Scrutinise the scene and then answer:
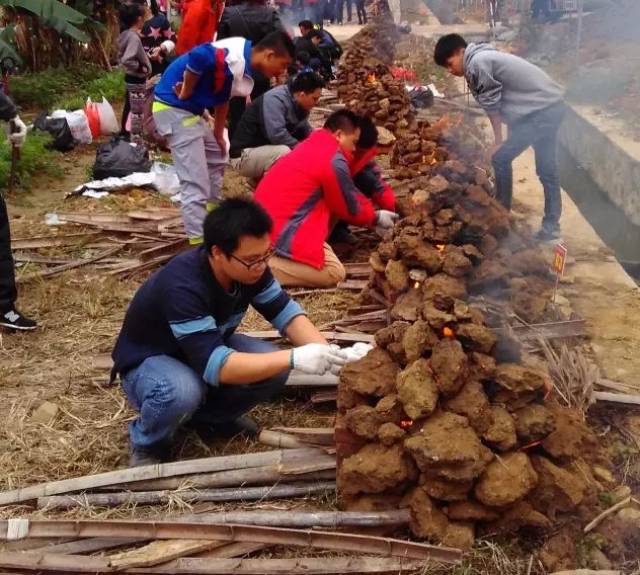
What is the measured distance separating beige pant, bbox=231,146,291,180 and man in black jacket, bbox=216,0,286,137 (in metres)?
1.76

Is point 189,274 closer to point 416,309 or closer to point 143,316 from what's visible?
point 143,316

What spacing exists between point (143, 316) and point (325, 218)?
2.44 meters

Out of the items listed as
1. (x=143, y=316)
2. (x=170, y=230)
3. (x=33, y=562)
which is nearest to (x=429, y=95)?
(x=170, y=230)

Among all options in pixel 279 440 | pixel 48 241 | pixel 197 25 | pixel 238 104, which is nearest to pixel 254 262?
pixel 279 440

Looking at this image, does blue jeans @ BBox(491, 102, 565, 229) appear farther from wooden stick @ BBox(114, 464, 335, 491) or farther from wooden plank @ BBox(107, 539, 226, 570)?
wooden plank @ BBox(107, 539, 226, 570)

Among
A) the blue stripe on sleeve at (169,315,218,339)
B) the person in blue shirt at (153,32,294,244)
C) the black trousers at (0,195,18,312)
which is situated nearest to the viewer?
the blue stripe on sleeve at (169,315,218,339)

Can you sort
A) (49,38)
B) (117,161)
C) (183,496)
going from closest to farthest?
(183,496)
(117,161)
(49,38)

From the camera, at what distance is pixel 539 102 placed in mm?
6008

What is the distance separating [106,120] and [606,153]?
22.0ft

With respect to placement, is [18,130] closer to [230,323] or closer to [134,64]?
[230,323]

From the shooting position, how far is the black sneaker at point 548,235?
6.24 m

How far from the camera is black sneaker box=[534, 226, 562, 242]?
6.24 m

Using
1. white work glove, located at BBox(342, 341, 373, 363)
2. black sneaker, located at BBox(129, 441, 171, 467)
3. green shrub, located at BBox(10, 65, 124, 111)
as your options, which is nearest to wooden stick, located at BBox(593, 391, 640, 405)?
white work glove, located at BBox(342, 341, 373, 363)

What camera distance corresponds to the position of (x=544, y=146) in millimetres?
A: 6215
